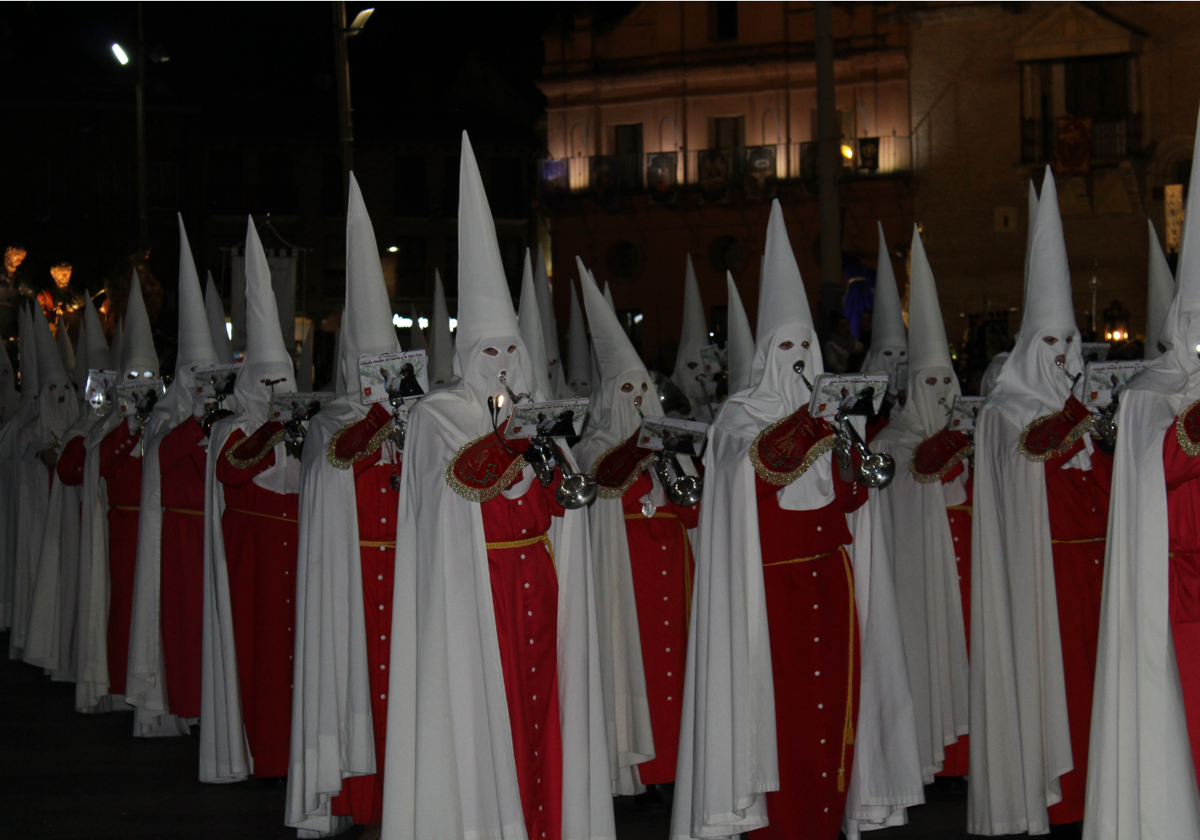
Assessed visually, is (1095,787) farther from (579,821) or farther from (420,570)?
(420,570)

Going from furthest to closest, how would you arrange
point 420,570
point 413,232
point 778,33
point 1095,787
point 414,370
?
point 413,232 < point 778,33 < point 414,370 < point 420,570 < point 1095,787

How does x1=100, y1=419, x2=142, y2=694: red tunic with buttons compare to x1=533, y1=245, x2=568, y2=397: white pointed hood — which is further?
x1=533, y1=245, x2=568, y2=397: white pointed hood

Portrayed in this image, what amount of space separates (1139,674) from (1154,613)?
0.76 ft

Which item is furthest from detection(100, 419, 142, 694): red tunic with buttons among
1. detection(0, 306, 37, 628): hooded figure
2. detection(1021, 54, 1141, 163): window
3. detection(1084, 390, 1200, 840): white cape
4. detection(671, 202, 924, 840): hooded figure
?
detection(1021, 54, 1141, 163): window

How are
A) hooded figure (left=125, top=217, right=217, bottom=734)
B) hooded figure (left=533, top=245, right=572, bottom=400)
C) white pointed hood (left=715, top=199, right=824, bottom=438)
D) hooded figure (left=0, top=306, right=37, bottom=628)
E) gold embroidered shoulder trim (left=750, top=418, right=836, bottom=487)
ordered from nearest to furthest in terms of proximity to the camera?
gold embroidered shoulder trim (left=750, top=418, right=836, bottom=487)
white pointed hood (left=715, top=199, right=824, bottom=438)
hooded figure (left=125, top=217, right=217, bottom=734)
hooded figure (left=533, top=245, right=572, bottom=400)
hooded figure (left=0, top=306, right=37, bottom=628)

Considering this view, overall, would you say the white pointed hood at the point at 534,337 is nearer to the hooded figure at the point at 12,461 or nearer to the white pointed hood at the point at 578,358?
the white pointed hood at the point at 578,358

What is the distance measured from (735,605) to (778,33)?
2401 centimetres

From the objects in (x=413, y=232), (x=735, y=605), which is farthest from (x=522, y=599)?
(x=413, y=232)

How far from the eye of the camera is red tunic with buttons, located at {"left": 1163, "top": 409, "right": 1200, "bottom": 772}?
5.04 meters

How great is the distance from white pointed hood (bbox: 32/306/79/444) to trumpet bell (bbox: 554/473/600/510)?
28.0ft

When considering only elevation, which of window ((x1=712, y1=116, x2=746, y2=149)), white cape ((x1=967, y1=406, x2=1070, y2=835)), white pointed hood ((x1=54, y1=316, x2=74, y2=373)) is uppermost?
window ((x1=712, y1=116, x2=746, y2=149))

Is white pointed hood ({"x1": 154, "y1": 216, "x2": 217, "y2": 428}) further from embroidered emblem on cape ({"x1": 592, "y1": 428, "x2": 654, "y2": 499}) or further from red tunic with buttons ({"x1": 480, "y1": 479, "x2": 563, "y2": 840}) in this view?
red tunic with buttons ({"x1": 480, "y1": 479, "x2": 563, "y2": 840})

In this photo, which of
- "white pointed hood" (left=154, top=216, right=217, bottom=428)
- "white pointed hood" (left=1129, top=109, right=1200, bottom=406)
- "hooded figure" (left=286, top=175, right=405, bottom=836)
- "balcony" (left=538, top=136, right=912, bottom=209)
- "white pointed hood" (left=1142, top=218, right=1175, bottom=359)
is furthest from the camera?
"balcony" (left=538, top=136, right=912, bottom=209)

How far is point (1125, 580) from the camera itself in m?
5.08
